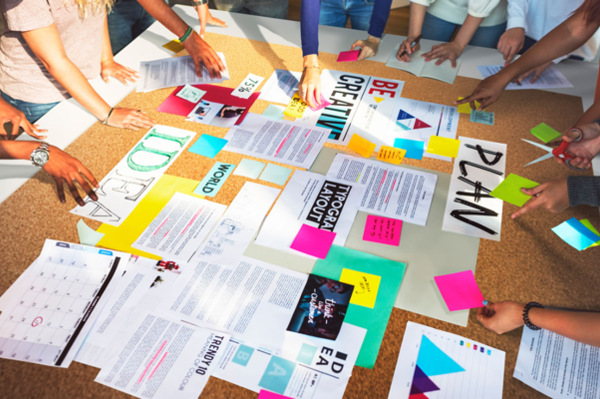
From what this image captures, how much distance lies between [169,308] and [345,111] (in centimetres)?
76

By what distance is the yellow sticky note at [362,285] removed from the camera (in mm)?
767

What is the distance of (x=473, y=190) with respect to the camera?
973 millimetres

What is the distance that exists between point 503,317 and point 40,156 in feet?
3.68

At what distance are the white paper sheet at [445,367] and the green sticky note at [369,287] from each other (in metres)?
0.05

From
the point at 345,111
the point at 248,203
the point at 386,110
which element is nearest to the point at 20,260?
the point at 248,203

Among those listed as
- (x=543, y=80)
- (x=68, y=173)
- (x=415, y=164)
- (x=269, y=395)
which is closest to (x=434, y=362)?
(x=269, y=395)

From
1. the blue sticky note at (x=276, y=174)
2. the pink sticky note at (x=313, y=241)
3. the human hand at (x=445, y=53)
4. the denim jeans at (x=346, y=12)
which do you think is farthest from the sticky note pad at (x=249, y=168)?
the denim jeans at (x=346, y=12)

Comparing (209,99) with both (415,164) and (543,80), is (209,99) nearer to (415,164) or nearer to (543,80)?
(415,164)

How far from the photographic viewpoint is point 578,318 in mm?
690

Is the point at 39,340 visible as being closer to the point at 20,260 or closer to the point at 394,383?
the point at 20,260

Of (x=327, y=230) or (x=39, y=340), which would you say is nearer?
(x=39, y=340)

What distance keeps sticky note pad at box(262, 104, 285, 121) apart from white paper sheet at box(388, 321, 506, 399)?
0.73 m

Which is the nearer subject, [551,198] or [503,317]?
[503,317]

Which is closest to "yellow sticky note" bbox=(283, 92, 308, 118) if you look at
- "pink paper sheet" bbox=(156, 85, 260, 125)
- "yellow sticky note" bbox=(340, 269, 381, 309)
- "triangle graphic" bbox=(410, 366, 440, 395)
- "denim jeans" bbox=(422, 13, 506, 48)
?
"pink paper sheet" bbox=(156, 85, 260, 125)
